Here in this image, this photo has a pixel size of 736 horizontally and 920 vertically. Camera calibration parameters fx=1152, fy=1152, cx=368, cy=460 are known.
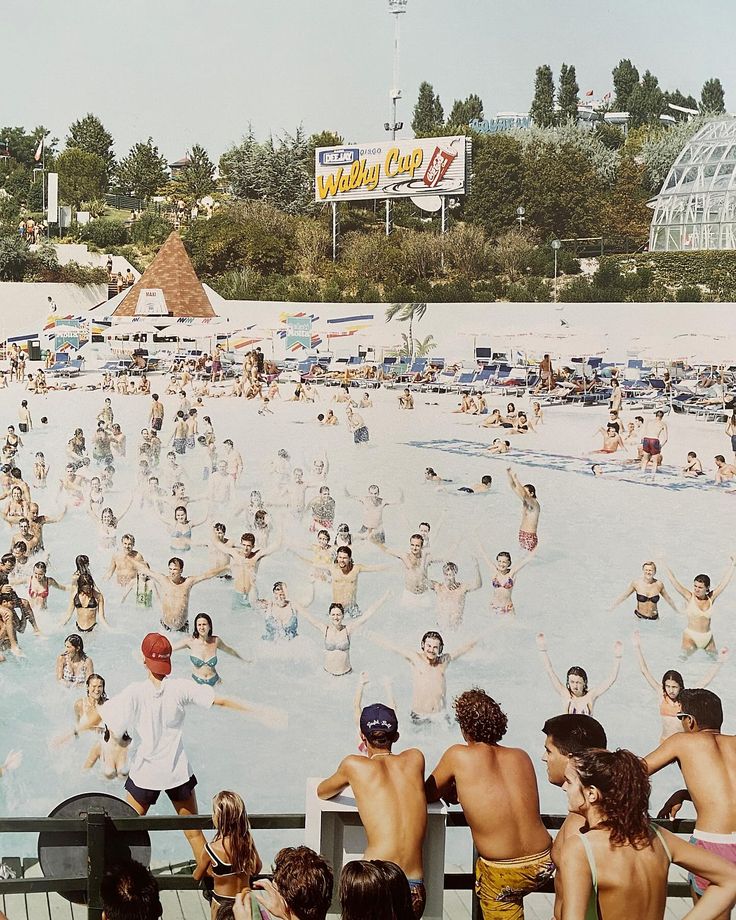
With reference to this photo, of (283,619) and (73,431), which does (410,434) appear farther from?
(73,431)

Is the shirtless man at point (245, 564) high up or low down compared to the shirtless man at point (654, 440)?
down

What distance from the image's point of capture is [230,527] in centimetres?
1022

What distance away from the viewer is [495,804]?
2.53m

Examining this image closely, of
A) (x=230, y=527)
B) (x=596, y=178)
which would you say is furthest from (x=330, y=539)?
(x=596, y=178)

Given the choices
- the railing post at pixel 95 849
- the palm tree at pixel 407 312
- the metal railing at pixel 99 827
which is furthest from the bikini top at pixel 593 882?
the palm tree at pixel 407 312

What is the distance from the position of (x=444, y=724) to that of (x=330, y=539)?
7.26 ft

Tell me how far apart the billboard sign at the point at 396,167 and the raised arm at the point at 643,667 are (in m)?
4.63

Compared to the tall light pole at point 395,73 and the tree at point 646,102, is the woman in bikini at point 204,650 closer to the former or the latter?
the tall light pole at point 395,73

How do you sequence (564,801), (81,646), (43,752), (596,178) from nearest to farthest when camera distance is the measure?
1. (564,801)
2. (43,752)
3. (81,646)
4. (596,178)

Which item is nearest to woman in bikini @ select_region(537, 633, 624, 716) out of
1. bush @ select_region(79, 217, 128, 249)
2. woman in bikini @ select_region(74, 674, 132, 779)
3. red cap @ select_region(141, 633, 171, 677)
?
red cap @ select_region(141, 633, 171, 677)

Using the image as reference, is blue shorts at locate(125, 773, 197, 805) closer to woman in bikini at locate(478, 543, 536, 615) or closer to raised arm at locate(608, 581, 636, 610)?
woman in bikini at locate(478, 543, 536, 615)

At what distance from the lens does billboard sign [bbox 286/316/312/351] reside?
11.2 metres

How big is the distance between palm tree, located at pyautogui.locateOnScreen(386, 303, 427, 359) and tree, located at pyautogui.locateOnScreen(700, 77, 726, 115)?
10.3 ft

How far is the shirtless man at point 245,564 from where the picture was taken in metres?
9.64
